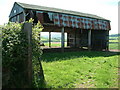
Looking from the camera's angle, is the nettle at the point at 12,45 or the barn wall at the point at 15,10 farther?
the barn wall at the point at 15,10

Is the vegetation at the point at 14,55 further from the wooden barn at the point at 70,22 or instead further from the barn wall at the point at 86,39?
the barn wall at the point at 86,39

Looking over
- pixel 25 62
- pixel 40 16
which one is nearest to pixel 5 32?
pixel 25 62

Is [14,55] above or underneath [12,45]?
underneath

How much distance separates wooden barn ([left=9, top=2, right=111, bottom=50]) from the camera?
13.4 m

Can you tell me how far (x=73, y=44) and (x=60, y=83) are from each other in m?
18.8

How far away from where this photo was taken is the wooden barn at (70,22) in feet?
44.1

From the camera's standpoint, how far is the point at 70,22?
15.0 metres

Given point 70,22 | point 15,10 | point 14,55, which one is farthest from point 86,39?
point 14,55

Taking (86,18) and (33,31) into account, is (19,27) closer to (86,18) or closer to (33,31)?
(33,31)

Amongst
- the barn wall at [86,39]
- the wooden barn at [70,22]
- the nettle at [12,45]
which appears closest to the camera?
the nettle at [12,45]

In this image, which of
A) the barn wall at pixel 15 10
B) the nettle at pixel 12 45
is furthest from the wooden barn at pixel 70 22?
the nettle at pixel 12 45

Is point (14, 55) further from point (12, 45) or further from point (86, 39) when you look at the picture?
point (86, 39)

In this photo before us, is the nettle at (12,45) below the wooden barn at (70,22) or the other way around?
below

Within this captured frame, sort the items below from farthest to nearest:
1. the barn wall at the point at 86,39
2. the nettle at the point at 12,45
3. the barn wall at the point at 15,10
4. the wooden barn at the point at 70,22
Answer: the barn wall at the point at 86,39, the barn wall at the point at 15,10, the wooden barn at the point at 70,22, the nettle at the point at 12,45
